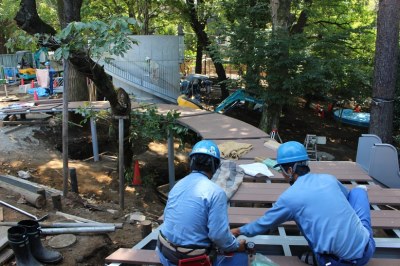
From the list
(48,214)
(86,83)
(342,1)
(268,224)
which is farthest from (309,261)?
(342,1)

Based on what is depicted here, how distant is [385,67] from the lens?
8242mm

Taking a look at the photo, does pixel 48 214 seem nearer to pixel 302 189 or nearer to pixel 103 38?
pixel 103 38

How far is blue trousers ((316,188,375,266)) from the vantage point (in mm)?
2832

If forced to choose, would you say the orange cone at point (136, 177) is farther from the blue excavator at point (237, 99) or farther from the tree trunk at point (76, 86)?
the blue excavator at point (237, 99)

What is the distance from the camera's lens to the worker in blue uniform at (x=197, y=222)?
2.80 metres

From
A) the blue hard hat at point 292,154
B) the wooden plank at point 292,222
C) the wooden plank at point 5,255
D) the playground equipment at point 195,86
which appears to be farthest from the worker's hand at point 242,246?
the playground equipment at point 195,86

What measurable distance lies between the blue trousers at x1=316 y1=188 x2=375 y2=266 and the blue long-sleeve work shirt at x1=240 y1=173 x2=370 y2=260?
78mm

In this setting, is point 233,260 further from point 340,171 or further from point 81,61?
point 81,61

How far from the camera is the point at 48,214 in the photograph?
19.5ft

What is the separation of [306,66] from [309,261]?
7.58 meters

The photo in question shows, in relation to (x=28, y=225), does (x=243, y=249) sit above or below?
above

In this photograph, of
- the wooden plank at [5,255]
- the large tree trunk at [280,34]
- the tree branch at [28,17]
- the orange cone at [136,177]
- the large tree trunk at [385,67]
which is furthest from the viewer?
the large tree trunk at [280,34]

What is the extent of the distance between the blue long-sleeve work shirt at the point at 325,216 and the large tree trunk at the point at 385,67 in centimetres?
630

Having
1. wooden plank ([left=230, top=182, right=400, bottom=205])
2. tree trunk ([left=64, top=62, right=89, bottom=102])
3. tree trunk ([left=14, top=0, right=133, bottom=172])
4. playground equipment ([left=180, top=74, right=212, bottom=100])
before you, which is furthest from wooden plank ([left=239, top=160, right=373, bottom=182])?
playground equipment ([left=180, top=74, right=212, bottom=100])
